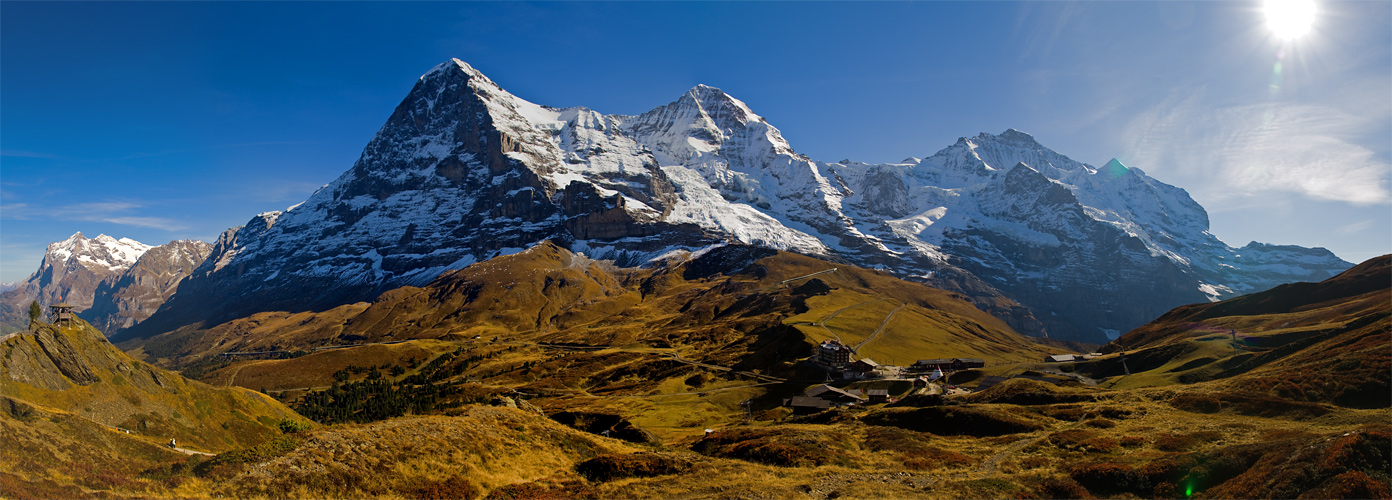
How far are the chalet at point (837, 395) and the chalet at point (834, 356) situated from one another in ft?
73.6

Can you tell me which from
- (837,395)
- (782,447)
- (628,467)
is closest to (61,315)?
(628,467)

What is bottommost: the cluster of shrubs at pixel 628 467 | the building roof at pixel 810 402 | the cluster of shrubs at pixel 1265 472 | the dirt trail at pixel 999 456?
the cluster of shrubs at pixel 628 467

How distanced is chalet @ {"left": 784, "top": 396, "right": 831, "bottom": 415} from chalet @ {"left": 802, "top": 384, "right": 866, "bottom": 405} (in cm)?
212

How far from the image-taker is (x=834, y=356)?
120688 millimetres

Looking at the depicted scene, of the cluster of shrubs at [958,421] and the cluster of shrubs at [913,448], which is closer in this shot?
the cluster of shrubs at [913,448]

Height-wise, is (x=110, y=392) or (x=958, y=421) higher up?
(x=110, y=392)

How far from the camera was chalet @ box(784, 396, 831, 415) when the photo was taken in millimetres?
86331

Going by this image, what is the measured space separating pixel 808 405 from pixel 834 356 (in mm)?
35603

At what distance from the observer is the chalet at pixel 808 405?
86.3 meters

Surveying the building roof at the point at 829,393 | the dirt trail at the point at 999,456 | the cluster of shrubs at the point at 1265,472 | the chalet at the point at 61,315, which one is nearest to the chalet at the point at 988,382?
the building roof at the point at 829,393

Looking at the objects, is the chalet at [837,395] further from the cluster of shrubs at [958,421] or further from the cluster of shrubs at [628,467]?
the cluster of shrubs at [628,467]

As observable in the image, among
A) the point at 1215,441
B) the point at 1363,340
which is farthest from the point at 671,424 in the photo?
the point at 1363,340

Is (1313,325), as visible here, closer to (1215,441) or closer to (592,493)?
(1215,441)

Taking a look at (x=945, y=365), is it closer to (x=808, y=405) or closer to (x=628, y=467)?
(x=808, y=405)
